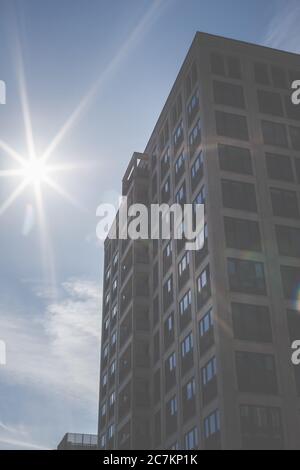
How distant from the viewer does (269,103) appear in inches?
2457

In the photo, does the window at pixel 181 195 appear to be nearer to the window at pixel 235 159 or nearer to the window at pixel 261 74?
the window at pixel 235 159

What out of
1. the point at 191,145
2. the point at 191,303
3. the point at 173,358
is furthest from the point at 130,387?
the point at 191,145

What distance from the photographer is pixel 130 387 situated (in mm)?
63438

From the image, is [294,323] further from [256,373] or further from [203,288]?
[203,288]

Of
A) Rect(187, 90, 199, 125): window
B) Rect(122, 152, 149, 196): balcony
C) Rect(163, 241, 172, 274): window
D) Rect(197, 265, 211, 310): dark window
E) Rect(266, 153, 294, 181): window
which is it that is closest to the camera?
Rect(197, 265, 211, 310): dark window

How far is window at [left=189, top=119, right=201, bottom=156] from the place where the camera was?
59.0 metres

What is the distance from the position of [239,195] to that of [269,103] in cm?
1369

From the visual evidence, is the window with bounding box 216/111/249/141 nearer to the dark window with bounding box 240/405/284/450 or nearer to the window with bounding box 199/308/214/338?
the window with bounding box 199/308/214/338

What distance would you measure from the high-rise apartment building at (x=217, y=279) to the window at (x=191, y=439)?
0.75ft

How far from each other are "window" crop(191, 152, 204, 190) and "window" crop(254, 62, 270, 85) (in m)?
12.9

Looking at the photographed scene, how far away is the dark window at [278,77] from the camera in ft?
210

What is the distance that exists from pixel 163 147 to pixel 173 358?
26.9m

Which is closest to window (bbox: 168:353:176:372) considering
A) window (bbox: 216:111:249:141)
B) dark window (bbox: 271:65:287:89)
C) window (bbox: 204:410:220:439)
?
window (bbox: 204:410:220:439)

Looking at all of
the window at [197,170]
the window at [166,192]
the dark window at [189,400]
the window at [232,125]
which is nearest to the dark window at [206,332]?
the dark window at [189,400]
